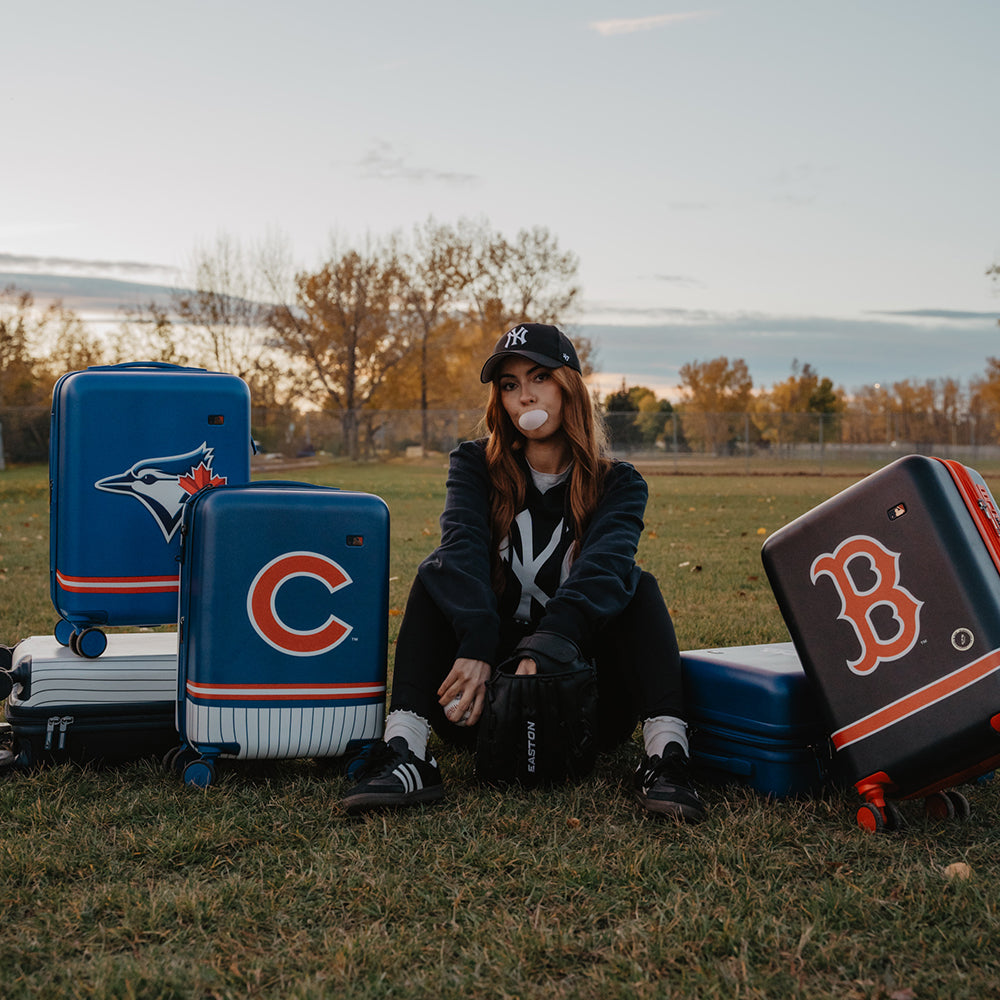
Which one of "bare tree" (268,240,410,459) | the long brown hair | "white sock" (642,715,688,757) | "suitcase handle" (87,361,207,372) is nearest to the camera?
"white sock" (642,715,688,757)

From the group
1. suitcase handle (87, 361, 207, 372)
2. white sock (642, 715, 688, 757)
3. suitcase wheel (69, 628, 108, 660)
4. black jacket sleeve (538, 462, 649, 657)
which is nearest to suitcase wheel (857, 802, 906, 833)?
white sock (642, 715, 688, 757)

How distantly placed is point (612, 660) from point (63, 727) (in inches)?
66.6

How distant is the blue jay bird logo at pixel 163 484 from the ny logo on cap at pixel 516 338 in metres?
1.05

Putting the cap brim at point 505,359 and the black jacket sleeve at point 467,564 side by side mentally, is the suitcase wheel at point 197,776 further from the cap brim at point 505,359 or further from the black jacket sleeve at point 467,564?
the cap brim at point 505,359

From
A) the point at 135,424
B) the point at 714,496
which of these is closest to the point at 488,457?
the point at 135,424

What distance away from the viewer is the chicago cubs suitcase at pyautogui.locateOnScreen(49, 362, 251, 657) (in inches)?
130

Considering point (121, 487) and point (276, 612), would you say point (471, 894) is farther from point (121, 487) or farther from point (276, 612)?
point (121, 487)

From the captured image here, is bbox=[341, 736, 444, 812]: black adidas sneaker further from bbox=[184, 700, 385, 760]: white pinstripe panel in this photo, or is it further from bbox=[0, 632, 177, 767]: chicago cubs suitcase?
bbox=[0, 632, 177, 767]: chicago cubs suitcase

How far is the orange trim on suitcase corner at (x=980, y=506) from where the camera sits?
98.3 inches

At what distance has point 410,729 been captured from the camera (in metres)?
2.97

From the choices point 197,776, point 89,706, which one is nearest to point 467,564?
point 197,776

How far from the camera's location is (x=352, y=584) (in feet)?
9.85

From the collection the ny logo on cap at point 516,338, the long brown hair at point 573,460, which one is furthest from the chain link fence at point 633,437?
the ny logo on cap at point 516,338

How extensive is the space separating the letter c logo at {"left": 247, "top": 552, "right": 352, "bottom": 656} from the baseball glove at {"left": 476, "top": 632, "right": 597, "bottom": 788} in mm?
499
